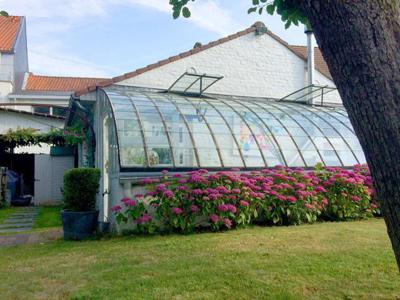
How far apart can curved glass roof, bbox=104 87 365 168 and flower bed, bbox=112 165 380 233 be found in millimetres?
582

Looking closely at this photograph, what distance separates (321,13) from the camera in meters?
1.95

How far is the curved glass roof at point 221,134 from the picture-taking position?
8430 millimetres

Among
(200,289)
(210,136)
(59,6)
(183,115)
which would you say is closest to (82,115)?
(183,115)

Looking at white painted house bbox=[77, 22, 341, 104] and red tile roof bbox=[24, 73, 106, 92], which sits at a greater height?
red tile roof bbox=[24, 73, 106, 92]

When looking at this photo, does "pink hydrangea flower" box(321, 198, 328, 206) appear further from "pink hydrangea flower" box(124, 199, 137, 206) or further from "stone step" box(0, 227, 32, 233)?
"stone step" box(0, 227, 32, 233)

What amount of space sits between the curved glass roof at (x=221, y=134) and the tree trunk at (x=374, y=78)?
632 cm

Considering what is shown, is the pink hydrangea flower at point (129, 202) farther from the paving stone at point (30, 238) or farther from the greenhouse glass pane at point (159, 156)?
the paving stone at point (30, 238)

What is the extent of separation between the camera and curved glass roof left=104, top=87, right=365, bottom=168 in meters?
8.43

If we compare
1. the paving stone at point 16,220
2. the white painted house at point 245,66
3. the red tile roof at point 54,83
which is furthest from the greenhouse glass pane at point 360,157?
the red tile roof at point 54,83

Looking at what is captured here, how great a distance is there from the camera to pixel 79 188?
26.4 ft

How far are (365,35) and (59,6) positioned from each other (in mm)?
5122

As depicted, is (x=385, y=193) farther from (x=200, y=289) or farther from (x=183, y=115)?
(x=183, y=115)

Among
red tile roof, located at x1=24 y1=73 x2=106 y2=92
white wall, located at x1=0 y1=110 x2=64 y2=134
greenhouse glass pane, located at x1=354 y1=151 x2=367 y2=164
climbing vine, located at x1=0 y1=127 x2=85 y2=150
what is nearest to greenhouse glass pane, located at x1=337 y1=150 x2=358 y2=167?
greenhouse glass pane, located at x1=354 y1=151 x2=367 y2=164

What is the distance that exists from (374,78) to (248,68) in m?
13.1
